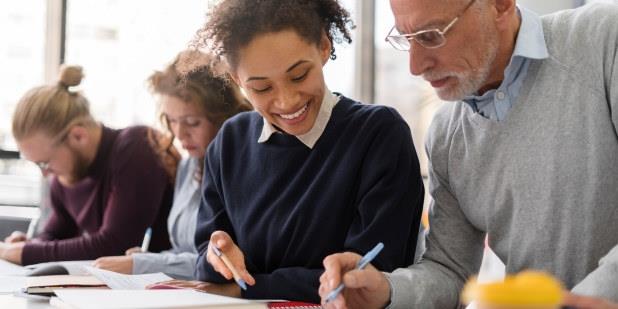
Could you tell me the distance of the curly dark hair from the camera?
5.07ft

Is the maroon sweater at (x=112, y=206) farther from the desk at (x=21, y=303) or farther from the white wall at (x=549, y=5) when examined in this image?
the white wall at (x=549, y=5)

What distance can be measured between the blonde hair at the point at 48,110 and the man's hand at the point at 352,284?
5.49 ft

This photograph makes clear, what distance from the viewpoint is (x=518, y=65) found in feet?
4.66

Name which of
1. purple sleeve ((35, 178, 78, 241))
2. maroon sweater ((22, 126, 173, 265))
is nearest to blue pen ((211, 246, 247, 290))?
maroon sweater ((22, 126, 173, 265))

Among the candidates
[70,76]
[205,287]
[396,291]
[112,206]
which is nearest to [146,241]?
[112,206]

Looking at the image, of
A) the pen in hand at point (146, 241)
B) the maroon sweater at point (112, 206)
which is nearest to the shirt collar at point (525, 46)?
the pen in hand at point (146, 241)

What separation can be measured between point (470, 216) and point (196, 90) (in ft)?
3.52

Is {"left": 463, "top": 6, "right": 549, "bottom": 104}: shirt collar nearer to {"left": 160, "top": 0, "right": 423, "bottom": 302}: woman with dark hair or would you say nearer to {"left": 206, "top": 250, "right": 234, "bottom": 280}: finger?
{"left": 160, "top": 0, "right": 423, "bottom": 302}: woman with dark hair

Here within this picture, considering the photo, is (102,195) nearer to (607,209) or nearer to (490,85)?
(490,85)

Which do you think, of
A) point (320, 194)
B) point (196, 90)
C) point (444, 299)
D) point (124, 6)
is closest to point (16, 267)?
point (196, 90)

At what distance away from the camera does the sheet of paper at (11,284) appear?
1690 millimetres

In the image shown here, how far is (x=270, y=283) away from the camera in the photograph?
152 cm

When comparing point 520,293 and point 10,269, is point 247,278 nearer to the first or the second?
point 520,293

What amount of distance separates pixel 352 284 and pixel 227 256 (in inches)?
15.4
